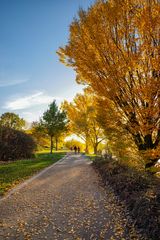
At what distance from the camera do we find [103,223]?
16.7 feet

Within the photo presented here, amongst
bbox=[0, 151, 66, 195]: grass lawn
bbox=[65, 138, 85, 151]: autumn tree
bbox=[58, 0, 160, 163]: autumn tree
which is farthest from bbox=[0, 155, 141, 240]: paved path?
bbox=[65, 138, 85, 151]: autumn tree

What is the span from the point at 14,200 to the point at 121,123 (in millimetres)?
4118

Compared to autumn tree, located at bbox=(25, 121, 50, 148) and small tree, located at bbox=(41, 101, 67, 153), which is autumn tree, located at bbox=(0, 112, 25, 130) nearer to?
autumn tree, located at bbox=(25, 121, 50, 148)

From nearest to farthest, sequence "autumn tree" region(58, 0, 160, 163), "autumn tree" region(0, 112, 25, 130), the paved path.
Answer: the paved path < "autumn tree" region(58, 0, 160, 163) < "autumn tree" region(0, 112, 25, 130)

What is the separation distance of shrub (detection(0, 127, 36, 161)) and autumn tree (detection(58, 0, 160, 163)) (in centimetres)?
1498

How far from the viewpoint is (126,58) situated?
7074mm

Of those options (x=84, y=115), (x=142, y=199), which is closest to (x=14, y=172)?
(x=142, y=199)

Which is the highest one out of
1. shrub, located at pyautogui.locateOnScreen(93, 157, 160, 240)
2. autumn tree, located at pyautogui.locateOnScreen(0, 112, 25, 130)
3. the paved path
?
autumn tree, located at pyautogui.locateOnScreen(0, 112, 25, 130)

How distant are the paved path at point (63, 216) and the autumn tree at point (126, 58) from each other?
8.25 feet

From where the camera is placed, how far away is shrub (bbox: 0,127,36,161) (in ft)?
69.0

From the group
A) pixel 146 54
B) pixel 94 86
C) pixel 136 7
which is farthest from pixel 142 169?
pixel 136 7

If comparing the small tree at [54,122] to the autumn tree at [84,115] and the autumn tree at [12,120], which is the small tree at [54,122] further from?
the autumn tree at [12,120]

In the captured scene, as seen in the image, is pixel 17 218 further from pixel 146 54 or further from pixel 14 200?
pixel 146 54

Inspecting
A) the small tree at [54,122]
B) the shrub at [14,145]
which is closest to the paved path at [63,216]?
the shrub at [14,145]
